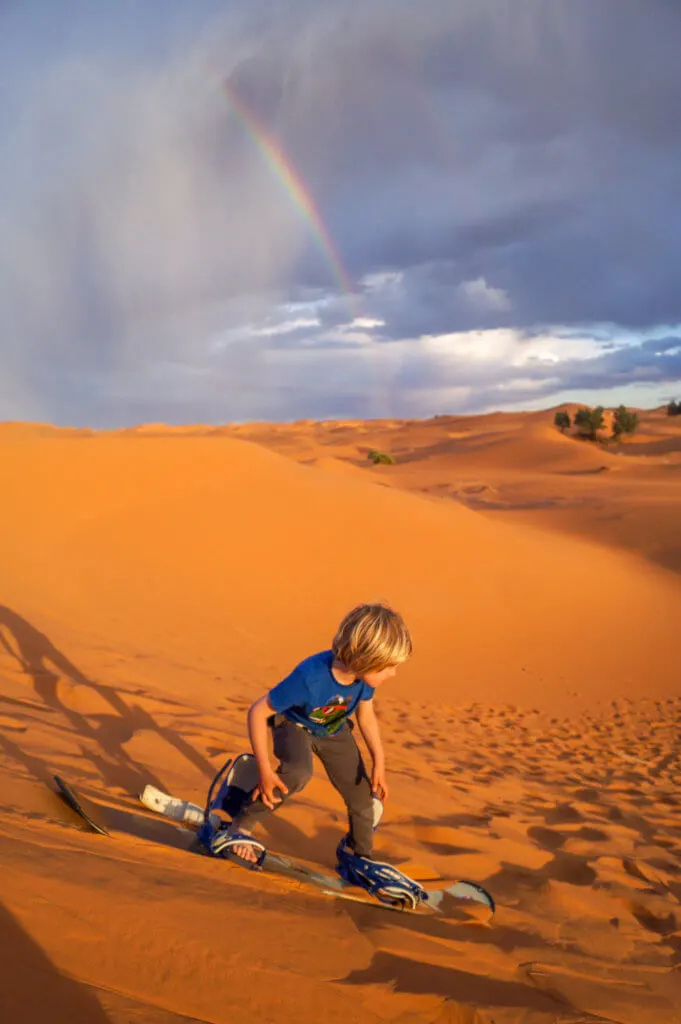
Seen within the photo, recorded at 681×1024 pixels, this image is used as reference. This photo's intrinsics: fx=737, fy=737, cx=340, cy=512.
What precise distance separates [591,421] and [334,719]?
1736 inches

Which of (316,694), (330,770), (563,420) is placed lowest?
(330,770)

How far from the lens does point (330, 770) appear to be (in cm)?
305

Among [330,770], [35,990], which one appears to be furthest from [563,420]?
[35,990]

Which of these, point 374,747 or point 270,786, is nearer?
point 270,786

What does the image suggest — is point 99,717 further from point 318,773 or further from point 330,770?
point 330,770

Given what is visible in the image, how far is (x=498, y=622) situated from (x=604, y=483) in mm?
18031

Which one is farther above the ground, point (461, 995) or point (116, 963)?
point (116, 963)

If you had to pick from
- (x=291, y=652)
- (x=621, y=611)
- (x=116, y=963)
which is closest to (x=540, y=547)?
(x=621, y=611)

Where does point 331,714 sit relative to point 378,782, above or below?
above

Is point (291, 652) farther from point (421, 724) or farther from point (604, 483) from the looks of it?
point (604, 483)

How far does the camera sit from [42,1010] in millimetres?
1595

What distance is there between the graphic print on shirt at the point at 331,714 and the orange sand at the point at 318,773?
0.61 metres

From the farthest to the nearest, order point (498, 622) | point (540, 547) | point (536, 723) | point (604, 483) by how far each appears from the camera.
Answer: point (604, 483) → point (540, 547) → point (498, 622) → point (536, 723)

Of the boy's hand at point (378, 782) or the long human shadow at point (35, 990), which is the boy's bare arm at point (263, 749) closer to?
the boy's hand at point (378, 782)
